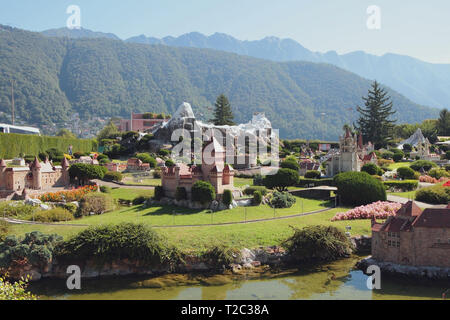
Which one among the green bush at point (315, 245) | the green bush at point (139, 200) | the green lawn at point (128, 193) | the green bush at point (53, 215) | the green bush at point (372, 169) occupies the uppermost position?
the green bush at point (372, 169)

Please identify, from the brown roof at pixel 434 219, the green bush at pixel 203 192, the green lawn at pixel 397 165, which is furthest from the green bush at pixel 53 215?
the green lawn at pixel 397 165

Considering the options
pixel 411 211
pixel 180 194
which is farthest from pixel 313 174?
pixel 411 211

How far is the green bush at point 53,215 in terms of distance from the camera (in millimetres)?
31844

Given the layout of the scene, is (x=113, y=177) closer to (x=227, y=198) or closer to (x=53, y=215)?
(x=53, y=215)

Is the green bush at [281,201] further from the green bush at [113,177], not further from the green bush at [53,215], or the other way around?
the green bush at [113,177]

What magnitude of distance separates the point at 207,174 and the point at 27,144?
3395 centimetres

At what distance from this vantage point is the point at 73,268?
24.5 meters

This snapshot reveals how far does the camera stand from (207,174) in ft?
120

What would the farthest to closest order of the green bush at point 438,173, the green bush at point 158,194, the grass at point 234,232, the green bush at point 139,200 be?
the green bush at point 438,173 < the green bush at point 139,200 < the green bush at point 158,194 < the grass at point 234,232

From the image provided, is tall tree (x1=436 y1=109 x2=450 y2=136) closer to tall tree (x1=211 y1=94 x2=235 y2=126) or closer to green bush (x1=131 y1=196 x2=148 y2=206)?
tall tree (x1=211 y1=94 x2=235 y2=126)

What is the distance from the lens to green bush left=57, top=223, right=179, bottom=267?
963 inches

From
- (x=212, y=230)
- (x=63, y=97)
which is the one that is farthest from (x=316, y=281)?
(x=63, y=97)

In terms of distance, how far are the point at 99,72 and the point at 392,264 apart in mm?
172958

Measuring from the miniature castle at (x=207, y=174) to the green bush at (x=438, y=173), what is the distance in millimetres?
26252
